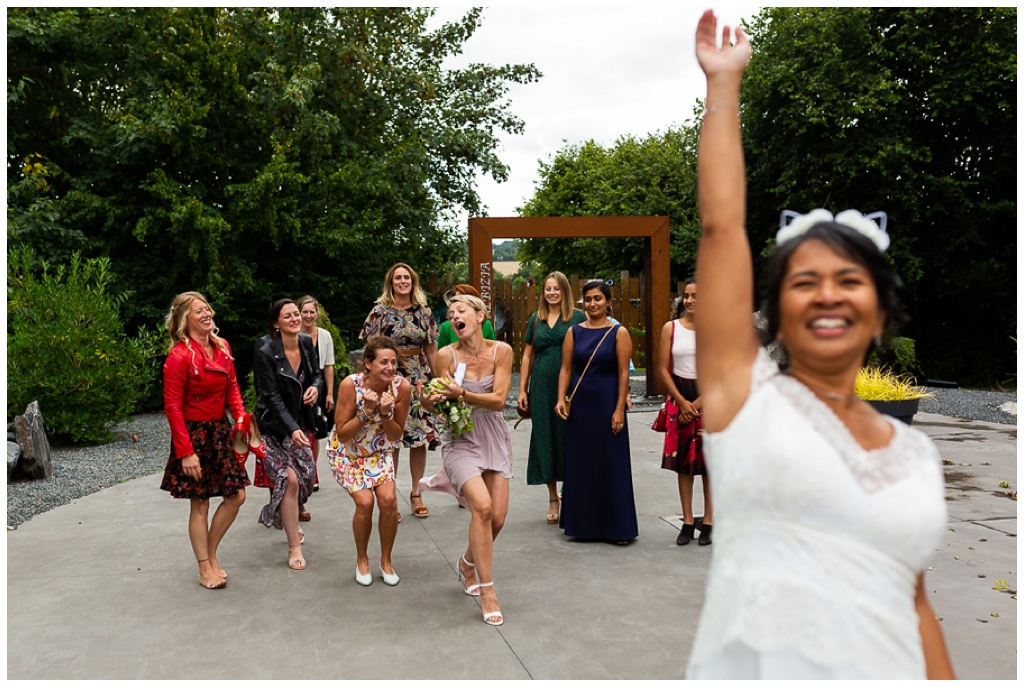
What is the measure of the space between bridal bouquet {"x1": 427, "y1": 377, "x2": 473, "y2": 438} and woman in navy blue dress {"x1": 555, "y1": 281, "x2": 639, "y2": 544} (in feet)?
5.49

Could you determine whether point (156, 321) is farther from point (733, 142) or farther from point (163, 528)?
point (733, 142)

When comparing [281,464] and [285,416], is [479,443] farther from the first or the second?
[281,464]

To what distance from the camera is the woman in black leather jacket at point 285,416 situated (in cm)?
600

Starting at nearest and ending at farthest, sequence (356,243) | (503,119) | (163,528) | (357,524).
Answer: (357,524) → (163,528) → (356,243) → (503,119)

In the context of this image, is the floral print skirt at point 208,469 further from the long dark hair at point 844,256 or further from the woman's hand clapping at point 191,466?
the long dark hair at point 844,256

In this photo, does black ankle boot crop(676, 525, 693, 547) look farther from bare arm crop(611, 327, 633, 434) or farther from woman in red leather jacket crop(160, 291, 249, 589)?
woman in red leather jacket crop(160, 291, 249, 589)

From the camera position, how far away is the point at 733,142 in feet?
5.35

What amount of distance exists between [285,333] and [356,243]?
9.59m

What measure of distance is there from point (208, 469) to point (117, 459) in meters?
5.57

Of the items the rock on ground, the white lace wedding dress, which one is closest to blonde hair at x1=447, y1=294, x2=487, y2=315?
the white lace wedding dress

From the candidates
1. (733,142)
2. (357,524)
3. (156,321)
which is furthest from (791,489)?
(156,321)

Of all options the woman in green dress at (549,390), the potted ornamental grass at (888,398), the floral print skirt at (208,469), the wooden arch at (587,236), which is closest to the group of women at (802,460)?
the floral print skirt at (208,469)

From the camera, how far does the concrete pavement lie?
420 centimetres

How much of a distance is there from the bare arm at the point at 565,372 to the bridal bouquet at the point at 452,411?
5.41 ft
